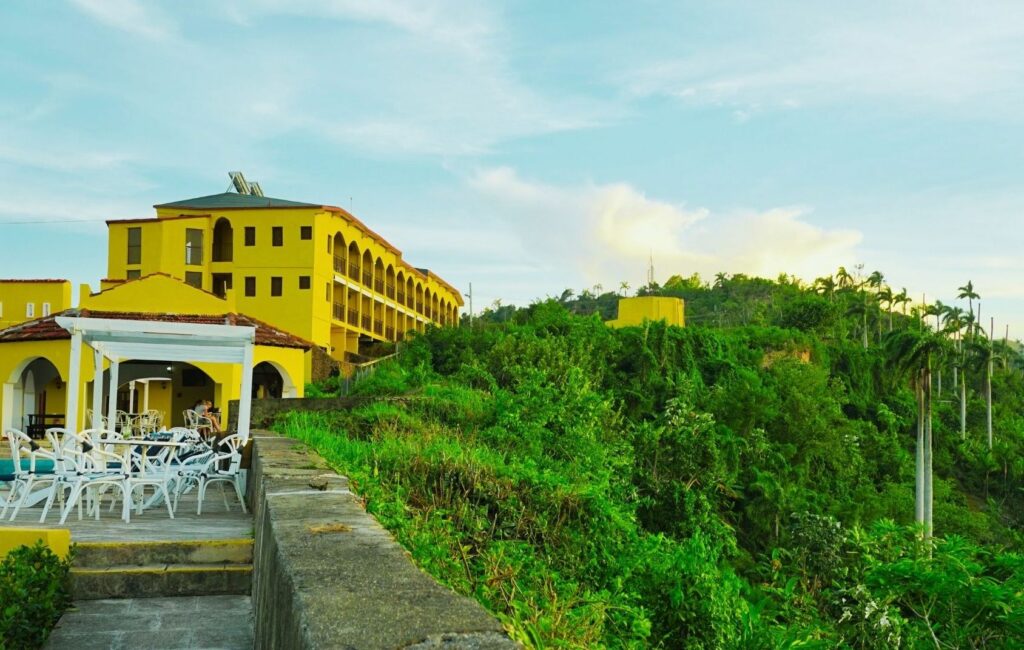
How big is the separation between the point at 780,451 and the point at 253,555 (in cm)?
2976

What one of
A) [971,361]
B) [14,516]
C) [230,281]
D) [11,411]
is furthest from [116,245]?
[971,361]

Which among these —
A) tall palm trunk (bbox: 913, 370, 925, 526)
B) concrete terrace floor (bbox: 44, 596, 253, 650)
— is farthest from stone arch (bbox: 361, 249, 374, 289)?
concrete terrace floor (bbox: 44, 596, 253, 650)

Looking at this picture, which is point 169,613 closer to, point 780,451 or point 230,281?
point 780,451

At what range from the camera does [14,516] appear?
8.07m

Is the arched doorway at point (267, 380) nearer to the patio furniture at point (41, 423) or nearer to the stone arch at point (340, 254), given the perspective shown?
the patio furniture at point (41, 423)

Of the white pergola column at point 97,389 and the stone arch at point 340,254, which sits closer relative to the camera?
the white pergola column at point 97,389

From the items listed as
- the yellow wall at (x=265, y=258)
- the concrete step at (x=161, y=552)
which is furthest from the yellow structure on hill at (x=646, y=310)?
the concrete step at (x=161, y=552)

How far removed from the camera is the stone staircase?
618cm

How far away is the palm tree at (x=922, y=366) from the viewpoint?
3772cm

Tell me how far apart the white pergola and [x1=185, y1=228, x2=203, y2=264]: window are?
2486cm

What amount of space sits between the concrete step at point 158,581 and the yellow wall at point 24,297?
2898 centimetres

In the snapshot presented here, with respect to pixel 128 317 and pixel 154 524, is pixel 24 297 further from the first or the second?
pixel 154 524

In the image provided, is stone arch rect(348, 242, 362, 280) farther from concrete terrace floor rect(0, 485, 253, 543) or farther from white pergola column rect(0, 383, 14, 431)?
concrete terrace floor rect(0, 485, 253, 543)

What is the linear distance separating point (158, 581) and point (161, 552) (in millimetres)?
313
